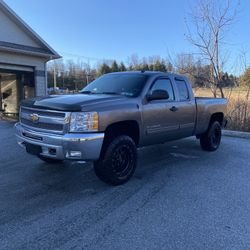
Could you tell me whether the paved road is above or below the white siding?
below

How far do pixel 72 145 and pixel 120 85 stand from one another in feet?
6.35

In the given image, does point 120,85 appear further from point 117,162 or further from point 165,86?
point 117,162

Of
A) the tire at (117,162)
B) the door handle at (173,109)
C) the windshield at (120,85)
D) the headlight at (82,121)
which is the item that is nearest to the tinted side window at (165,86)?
the door handle at (173,109)

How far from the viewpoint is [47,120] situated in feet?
14.9

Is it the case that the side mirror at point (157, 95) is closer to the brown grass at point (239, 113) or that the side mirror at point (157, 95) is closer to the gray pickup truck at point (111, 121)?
the gray pickup truck at point (111, 121)

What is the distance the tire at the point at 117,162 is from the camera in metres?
4.68

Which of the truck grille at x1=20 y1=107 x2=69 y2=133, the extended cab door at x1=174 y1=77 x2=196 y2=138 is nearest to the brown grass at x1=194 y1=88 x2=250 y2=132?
the extended cab door at x1=174 y1=77 x2=196 y2=138

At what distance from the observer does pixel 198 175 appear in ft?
18.7

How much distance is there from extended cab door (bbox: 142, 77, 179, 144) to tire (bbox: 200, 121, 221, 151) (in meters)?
1.81

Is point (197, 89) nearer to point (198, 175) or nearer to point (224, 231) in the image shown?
point (198, 175)

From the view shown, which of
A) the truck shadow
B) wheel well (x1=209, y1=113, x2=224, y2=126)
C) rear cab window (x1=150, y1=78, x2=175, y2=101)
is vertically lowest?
the truck shadow

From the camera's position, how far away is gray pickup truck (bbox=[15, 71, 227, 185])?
4.33 m

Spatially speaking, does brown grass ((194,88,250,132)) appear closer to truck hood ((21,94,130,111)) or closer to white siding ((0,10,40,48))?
truck hood ((21,94,130,111))

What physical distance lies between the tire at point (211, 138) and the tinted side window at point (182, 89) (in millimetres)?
1582
